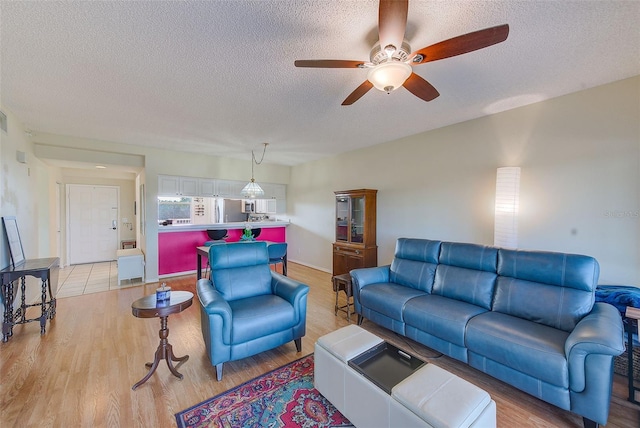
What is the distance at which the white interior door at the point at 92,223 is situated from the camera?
6199mm

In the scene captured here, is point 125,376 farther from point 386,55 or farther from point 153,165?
point 153,165

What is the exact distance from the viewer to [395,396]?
4.58 feet

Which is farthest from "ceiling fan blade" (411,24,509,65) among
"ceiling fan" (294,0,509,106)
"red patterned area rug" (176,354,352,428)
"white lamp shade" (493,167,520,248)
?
"red patterned area rug" (176,354,352,428)

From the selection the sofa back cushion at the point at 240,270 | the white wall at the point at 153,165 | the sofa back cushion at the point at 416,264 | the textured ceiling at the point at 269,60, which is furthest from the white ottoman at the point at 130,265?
the sofa back cushion at the point at 416,264

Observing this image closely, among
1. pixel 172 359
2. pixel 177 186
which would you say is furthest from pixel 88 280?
pixel 172 359

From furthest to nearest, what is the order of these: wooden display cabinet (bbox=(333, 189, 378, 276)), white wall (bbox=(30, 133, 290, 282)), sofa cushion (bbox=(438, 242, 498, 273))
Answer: wooden display cabinet (bbox=(333, 189, 378, 276)) < white wall (bbox=(30, 133, 290, 282)) < sofa cushion (bbox=(438, 242, 498, 273))

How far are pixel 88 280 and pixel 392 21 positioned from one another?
6.45 m

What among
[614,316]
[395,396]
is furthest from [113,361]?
[614,316]

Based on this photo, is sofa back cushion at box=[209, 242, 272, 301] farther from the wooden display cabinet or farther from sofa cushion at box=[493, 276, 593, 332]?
sofa cushion at box=[493, 276, 593, 332]

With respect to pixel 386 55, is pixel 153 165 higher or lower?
lower

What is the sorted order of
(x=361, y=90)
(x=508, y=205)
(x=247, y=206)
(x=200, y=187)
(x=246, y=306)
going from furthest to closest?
(x=247, y=206) < (x=200, y=187) < (x=508, y=205) < (x=246, y=306) < (x=361, y=90)

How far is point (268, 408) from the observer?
1812 millimetres

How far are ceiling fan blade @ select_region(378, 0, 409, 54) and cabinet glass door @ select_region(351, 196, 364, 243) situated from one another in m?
3.21

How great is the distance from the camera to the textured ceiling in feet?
5.20
